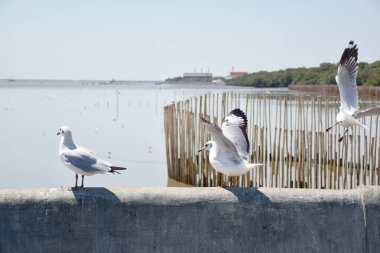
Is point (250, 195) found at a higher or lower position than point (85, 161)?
lower

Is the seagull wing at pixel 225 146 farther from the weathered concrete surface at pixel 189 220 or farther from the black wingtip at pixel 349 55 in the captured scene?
the black wingtip at pixel 349 55

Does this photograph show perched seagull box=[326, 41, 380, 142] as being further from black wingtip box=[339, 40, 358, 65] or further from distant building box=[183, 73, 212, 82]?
distant building box=[183, 73, 212, 82]

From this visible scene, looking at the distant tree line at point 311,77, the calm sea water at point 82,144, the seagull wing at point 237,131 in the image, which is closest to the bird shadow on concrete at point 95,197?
the seagull wing at point 237,131

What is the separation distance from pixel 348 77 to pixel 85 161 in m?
5.34

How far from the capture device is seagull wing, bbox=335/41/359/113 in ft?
30.9

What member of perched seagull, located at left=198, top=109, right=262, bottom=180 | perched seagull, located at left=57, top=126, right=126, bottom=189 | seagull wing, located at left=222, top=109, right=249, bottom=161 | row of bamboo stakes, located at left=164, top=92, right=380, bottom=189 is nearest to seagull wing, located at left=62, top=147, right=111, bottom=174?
perched seagull, located at left=57, top=126, right=126, bottom=189

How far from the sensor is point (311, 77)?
63812mm

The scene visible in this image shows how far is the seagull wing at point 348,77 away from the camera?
9422 millimetres

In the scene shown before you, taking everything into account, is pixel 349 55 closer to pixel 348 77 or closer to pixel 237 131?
pixel 348 77

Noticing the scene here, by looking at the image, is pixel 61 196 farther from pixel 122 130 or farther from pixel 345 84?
pixel 122 130

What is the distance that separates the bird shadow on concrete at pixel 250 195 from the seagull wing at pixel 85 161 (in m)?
1.20

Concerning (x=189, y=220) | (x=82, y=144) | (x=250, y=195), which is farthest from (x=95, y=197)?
(x=82, y=144)

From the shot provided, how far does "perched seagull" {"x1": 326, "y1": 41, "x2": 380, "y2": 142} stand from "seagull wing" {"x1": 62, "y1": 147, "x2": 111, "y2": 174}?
16.3 feet

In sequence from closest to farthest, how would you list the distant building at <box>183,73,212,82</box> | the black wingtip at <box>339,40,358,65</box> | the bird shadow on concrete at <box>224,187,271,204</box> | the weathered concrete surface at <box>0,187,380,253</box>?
the weathered concrete surface at <box>0,187,380,253</box>
the bird shadow on concrete at <box>224,187,271,204</box>
the black wingtip at <box>339,40,358,65</box>
the distant building at <box>183,73,212,82</box>
